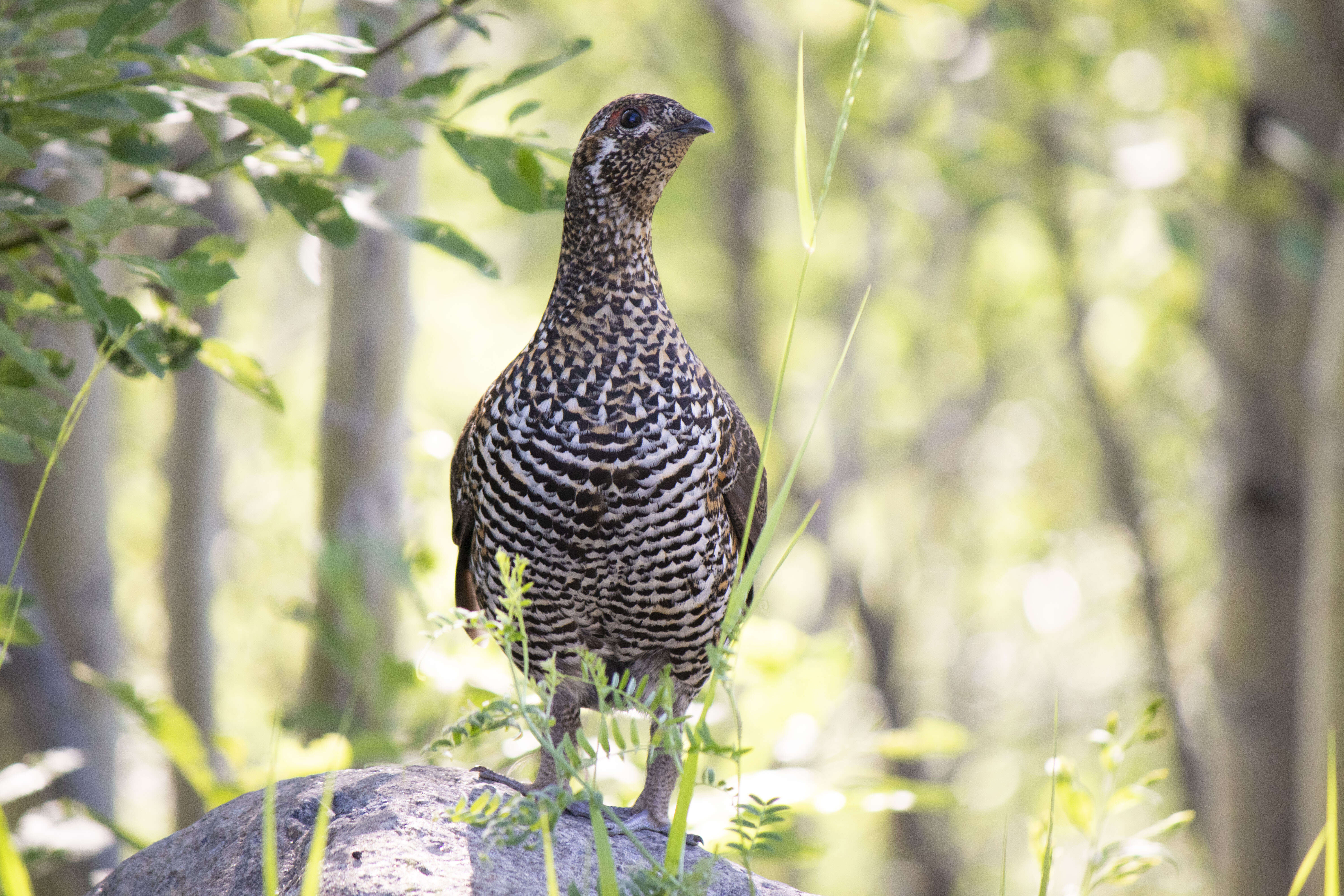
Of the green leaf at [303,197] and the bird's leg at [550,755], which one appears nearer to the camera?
the green leaf at [303,197]

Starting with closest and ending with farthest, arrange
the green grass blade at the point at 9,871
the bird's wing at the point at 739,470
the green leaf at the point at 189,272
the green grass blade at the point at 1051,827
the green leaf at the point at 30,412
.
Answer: the green grass blade at the point at 9,871 → the green grass blade at the point at 1051,827 → the green leaf at the point at 189,272 → the green leaf at the point at 30,412 → the bird's wing at the point at 739,470

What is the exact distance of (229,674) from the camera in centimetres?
1530

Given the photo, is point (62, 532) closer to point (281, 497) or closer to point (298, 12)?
point (298, 12)

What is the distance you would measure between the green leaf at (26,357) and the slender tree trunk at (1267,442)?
16.3ft

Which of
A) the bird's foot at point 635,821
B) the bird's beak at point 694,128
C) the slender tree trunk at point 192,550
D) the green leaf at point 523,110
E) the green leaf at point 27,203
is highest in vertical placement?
the bird's beak at point 694,128

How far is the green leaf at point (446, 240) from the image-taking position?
8.42ft

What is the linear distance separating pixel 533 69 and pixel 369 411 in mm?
2538

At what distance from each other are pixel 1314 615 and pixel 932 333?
7.09 metres

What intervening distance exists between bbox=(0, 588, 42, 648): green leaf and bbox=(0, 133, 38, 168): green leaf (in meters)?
0.56

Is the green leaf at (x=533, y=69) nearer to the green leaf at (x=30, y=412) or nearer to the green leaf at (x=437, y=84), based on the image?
the green leaf at (x=437, y=84)

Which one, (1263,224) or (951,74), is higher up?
(951,74)

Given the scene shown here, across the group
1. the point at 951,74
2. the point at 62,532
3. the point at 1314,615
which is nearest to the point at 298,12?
the point at 62,532

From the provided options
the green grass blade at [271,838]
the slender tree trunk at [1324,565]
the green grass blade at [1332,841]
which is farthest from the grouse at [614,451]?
the slender tree trunk at [1324,565]

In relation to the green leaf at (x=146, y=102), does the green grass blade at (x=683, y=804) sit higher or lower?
lower
